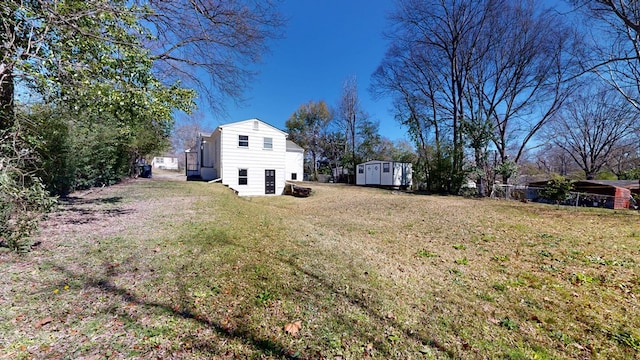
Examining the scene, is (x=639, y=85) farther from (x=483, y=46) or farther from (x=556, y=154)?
(x=556, y=154)

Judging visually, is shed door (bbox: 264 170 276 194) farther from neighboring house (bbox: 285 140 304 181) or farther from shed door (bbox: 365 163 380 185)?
neighboring house (bbox: 285 140 304 181)

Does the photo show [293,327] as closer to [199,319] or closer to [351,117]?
[199,319]

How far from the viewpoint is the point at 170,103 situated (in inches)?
200

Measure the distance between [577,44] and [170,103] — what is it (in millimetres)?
17927

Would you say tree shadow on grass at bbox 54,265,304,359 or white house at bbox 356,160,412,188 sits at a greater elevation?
white house at bbox 356,160,412,188

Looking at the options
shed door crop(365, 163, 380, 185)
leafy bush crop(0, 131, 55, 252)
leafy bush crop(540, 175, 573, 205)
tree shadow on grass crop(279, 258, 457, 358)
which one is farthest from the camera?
shed door crop(365, 163, 380, 185)

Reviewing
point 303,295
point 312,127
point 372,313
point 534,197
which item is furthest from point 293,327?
point 312,127

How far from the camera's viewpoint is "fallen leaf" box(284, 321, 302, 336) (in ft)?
7.30

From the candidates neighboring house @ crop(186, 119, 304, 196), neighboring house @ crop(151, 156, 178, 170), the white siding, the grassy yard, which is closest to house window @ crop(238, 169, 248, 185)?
neighboring house @ crop(186, 119, 304, 196)

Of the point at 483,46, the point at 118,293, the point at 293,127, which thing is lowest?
the point at 118,293

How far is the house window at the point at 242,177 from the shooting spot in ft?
50.5

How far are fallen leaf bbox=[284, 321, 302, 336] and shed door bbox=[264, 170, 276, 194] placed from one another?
14.3 m

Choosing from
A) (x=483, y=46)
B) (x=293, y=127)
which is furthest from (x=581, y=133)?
(x=293, y=127)

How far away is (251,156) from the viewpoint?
1558 centimetres
